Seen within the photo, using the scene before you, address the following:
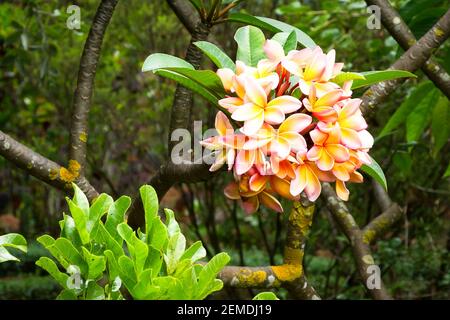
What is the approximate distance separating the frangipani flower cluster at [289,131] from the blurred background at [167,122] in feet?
5.13

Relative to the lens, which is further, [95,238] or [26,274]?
[26,274]

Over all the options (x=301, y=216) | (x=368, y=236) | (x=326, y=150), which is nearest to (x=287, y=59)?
(x=326, y=150)

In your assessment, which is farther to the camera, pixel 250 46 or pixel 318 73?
pixel 250 46

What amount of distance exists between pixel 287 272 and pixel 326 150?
68 cm

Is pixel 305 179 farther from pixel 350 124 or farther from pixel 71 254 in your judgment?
pixel 71 254

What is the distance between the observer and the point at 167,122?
480cm

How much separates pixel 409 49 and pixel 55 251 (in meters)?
1.10

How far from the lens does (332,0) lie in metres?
3.45

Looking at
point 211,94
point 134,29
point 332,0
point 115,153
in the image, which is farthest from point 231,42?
point 211,94

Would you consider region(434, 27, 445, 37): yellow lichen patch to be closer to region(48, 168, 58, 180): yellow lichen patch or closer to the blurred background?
the blurred background

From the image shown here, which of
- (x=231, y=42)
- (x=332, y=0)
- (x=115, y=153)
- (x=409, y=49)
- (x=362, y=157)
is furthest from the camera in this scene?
(x=115, y=153)

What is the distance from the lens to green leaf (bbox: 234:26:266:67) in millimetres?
1216

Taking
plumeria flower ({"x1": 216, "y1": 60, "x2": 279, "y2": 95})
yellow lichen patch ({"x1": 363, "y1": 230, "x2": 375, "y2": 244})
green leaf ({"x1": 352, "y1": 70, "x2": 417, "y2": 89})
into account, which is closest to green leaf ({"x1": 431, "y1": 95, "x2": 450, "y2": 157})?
yellow lichen patch ({"x1": 363, "y1": 230, "x2": 375, "y2": 244})
